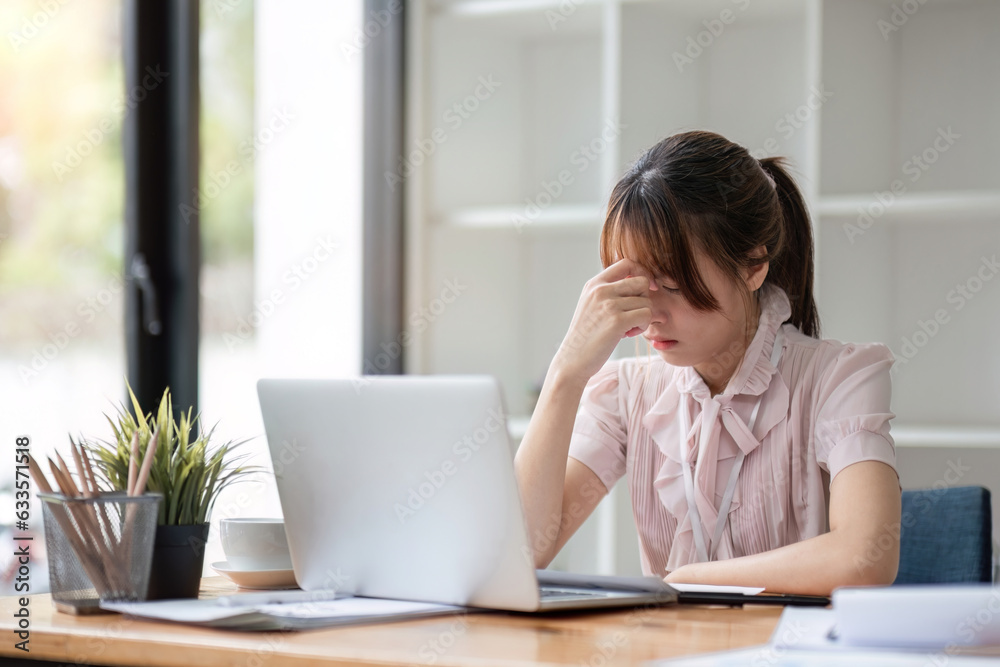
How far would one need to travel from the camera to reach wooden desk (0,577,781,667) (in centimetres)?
90

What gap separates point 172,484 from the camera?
1200mm

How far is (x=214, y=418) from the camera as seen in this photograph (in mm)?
2594

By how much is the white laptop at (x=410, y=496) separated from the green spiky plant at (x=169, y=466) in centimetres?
8

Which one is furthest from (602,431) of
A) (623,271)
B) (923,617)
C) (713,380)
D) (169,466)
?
(923,617)

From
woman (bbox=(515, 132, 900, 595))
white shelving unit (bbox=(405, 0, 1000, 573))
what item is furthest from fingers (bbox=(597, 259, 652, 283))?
white shelving unit (bbox=(405, 0, 1000, 573))

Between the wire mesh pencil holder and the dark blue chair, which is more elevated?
the wire mesh pencil holder

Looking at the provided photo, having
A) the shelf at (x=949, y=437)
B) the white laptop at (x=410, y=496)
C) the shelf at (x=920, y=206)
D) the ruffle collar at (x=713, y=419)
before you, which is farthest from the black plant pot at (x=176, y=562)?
the shelf at (x=920, y=206)

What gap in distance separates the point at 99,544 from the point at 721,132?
2.22 m

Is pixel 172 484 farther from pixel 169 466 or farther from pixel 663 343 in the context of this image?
pixel 663 343

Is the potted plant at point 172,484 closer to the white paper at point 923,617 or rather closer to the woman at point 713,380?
the woman at point 713,380

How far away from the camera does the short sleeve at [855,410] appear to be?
150 cm

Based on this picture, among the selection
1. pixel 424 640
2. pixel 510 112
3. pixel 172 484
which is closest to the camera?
pixel 424 640

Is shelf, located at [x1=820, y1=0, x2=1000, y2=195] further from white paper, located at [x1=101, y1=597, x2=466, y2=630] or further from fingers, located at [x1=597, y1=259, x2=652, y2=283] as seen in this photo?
white paper, located at [x1=101, y1=597, x2=466, y2=630]

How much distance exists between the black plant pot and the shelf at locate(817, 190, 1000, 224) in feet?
6.13
